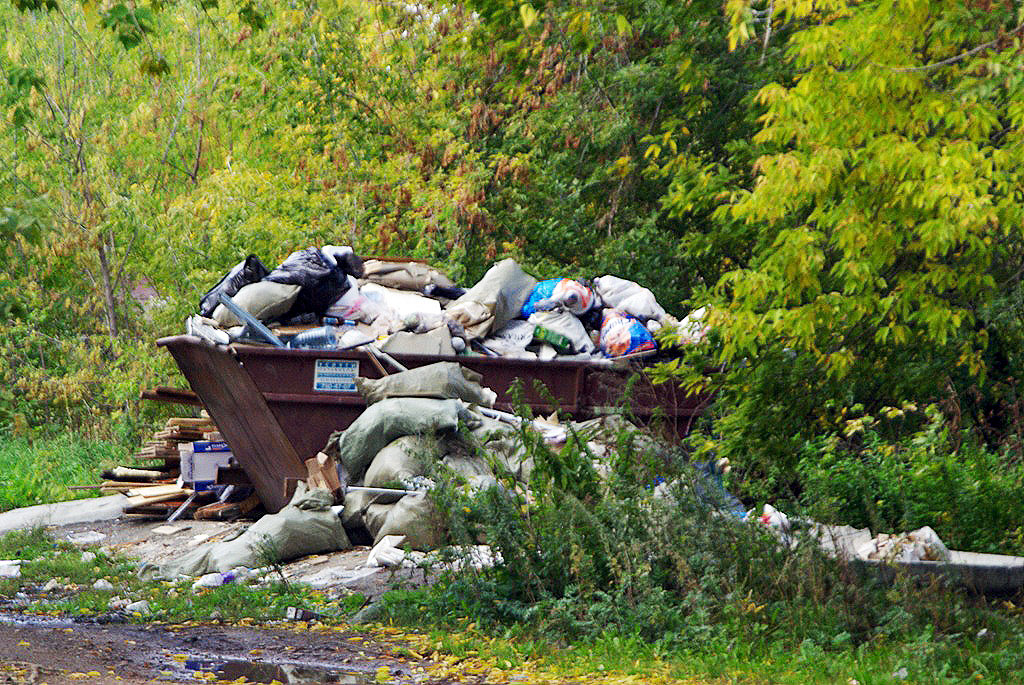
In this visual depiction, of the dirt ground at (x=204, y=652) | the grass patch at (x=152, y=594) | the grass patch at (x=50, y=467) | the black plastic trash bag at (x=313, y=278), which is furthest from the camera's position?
the grass patch at (x=50, y=467)

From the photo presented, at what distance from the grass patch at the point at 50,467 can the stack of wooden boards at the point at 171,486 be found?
4.20 ft

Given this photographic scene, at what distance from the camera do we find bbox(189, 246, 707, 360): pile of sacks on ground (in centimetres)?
1098

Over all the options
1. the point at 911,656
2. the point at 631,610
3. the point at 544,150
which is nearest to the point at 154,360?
the point at 544,150

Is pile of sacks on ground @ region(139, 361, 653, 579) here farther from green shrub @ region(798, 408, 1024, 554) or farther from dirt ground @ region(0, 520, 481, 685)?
green shrub @ region(798, 408, 1024, 554)

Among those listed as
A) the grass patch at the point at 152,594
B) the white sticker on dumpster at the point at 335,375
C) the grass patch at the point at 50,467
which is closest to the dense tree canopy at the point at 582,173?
the grass patch at the point at 50,467

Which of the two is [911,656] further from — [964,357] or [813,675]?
[964,357]

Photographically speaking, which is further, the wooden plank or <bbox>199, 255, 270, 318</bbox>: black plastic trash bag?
<bbox>199, 255, 270, 318</bbox>: black plastic trash bag

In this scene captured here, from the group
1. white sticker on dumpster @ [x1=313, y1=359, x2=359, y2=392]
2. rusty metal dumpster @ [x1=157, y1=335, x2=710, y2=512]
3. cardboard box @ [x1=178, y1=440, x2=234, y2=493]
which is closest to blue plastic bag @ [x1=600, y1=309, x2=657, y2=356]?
rusty metal dumpster @ [x1=157, y1=335, x2=710, y2=512]

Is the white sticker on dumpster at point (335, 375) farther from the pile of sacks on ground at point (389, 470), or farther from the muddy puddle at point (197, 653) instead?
the muddy puddle at point (197, 653)

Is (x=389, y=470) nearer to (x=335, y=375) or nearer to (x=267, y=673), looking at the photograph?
(x=335, y=375)

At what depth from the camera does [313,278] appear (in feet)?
36.5

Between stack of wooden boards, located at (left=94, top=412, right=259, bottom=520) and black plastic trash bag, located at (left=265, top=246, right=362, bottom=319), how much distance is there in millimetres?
1694

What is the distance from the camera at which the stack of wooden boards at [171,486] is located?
11.5m

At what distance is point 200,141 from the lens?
25891 millimetres
